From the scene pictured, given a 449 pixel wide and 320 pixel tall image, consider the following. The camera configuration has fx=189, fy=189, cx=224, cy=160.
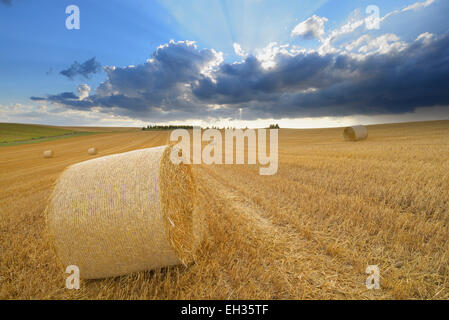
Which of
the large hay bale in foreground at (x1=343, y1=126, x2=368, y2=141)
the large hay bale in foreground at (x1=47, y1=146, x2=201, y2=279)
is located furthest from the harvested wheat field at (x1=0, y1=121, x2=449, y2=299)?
the large hay bale in foreground at (x1=343, y1=126, x2=368, y2=141)

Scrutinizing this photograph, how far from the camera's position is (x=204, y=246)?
3154 mm

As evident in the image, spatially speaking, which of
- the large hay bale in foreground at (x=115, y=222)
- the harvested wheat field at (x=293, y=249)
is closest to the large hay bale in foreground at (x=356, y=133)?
the harvested wheat field at (x=293, y=249)

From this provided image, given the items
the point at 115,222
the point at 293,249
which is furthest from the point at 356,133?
the point at 115,222

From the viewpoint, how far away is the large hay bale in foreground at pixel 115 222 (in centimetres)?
240

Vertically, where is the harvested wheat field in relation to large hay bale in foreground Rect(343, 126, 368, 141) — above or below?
below

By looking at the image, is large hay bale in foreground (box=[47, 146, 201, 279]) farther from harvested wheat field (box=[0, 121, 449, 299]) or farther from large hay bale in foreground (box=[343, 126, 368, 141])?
large hay bale in foreground (box=[343, 126, 368, 141])

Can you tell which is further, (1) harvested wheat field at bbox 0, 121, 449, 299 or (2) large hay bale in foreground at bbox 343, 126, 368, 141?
(2) large hay bale in foreground at bbox 343, 126, 368, 141

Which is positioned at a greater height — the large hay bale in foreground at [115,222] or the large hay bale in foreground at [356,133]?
the large hay bale in foreground at [356,133]

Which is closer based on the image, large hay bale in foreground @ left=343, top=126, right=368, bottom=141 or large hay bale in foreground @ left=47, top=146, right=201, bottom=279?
large hay bale in foreground @ left=47, top=146, right=201, bottom=279

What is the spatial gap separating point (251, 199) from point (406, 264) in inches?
129

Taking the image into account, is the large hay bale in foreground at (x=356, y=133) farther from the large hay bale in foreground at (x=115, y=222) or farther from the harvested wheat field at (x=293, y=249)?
the large hay bale in foreground at (x=115, y=222)

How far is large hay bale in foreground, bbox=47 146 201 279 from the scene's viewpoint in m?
2.40

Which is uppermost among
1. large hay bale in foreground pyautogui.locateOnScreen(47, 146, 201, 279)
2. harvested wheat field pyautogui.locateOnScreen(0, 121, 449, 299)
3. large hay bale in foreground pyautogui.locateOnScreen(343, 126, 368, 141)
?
large hay bale in foreground pyautogui.locateOnScreen(343, 126, 368, 141)
